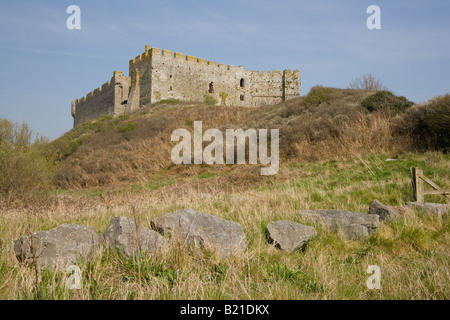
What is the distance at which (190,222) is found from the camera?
165 inches

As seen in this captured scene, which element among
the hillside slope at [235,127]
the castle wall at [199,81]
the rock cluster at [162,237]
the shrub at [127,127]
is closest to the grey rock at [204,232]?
the rock cluster at [162,237]

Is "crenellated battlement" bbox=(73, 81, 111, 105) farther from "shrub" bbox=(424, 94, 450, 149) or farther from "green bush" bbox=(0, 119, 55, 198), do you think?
"shrub" bbox=(424, 94, 450, 149)

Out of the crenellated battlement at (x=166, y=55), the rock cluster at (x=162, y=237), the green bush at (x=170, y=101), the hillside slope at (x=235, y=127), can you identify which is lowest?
the rock cluster at (x=162, y=237)

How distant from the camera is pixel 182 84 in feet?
123

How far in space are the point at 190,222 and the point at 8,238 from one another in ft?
7.87

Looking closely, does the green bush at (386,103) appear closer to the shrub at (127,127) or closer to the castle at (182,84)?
the shrub at (127,127)

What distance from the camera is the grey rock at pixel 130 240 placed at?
3422 mm

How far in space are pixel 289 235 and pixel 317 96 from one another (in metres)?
18.5

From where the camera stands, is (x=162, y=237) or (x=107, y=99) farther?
(x=107, y=99)

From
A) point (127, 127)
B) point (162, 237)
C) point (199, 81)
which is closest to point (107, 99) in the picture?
point (199, 81)

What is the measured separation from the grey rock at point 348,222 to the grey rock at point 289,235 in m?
0.61

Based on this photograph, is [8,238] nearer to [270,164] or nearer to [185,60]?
[270,164]

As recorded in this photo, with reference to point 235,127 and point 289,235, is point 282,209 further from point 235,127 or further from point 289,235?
point 235,127
